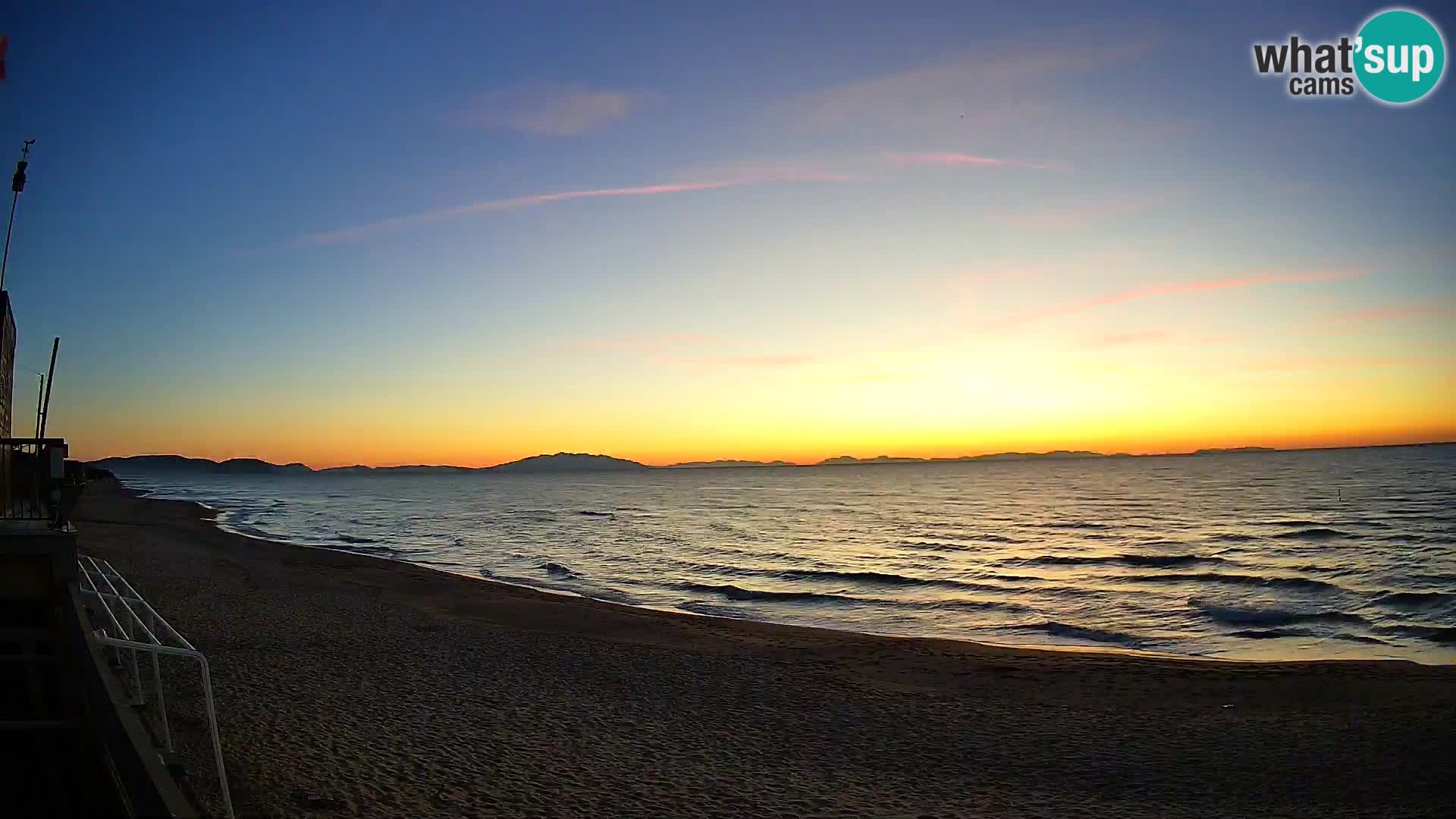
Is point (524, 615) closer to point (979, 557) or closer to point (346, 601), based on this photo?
point (346, 601)

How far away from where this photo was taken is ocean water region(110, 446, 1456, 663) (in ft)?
63.7

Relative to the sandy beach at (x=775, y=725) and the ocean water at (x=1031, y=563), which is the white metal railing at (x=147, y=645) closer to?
the sandy beach at (x=775, y=725)

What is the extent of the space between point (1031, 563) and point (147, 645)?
99.1ft

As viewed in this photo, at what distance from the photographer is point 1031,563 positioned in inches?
1257

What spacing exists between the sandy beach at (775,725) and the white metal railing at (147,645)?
61 centimetres

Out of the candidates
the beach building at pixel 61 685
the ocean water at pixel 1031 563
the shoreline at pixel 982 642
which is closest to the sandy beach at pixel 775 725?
the shoreline at pixel 982 642

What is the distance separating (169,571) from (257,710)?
56.6ft

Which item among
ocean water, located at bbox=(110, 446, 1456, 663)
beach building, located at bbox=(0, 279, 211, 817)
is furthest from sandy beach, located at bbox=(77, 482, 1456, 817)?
ocean water, located at bbox=(110, 446, 1456, 663)

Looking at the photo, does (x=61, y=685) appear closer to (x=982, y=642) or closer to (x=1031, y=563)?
(x=982, y=642)

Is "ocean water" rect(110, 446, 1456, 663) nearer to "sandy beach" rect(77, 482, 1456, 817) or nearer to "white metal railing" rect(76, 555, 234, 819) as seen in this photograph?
"sandy beach" rect(77, 482, 1456, 817)

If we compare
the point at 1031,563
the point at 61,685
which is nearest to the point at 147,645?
the point at 61,685

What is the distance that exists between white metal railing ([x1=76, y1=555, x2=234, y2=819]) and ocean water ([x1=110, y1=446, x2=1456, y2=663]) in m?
11.7

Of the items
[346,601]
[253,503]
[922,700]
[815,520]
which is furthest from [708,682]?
[253,503]

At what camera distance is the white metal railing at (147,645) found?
20.1 ft
